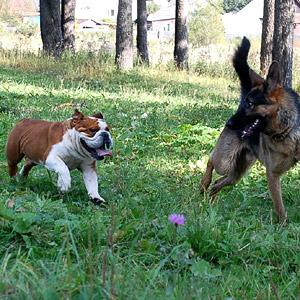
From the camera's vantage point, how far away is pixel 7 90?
47.8 ft

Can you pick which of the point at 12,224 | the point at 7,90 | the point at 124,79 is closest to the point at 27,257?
the point at 12,224

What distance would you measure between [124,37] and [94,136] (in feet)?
52.4

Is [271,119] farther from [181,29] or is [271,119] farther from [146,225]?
[181,29]

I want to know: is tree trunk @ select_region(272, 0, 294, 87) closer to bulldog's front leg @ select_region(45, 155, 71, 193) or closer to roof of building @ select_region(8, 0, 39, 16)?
bulldog's front leg @ select_region(45, 155, 71, 193)

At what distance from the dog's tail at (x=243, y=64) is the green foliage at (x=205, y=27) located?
44.9 m

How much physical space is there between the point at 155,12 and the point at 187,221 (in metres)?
102

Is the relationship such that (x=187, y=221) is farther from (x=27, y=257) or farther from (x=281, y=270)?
(x=27, y=257)

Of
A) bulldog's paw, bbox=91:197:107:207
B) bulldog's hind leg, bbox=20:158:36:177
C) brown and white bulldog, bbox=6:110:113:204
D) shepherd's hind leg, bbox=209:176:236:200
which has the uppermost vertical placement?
brown and white bulldog, bbox=6:110:113:204

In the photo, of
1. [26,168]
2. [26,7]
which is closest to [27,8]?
[26,7]

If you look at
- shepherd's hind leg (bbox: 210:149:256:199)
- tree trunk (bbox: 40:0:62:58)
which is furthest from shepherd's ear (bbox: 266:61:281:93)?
tree trunk (bbox: 40:0:62:58)

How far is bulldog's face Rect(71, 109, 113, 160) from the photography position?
251 inches

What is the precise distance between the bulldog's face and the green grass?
43 cm

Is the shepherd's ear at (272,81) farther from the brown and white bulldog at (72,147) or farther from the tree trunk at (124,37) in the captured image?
the tree trunk at (124,37)

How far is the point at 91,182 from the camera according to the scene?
21.3 ft
